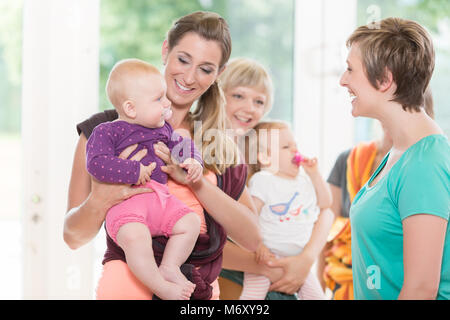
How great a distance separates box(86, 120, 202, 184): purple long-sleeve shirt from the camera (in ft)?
3.80

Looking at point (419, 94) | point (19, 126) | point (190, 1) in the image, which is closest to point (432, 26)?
point (190, 1)

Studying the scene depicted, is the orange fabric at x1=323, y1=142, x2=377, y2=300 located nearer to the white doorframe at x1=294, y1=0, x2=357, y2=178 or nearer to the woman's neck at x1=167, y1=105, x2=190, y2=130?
the white doorframe at x1=294, y1=0, x2=357, y2=178

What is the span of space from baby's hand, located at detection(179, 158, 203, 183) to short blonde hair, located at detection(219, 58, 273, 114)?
1.83ft

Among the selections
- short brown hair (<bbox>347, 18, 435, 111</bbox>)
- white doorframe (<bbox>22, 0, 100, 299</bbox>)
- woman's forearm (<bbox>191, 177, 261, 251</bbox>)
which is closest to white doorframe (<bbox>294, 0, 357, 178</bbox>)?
white doorframe (<bbox>22, 0, 100, 299</bbox>)

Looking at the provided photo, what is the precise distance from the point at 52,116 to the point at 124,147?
0.88 meters

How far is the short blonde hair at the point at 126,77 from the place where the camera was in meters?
1.19

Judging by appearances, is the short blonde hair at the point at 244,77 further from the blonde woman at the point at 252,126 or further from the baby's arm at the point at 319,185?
the baby's arm at the point at 319,185

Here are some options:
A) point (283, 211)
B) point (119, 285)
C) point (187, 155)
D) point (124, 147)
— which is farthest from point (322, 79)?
point (119, 285)

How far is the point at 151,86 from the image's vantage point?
119 cm

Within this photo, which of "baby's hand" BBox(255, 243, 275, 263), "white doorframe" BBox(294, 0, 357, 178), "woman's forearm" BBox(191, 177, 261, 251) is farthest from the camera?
"white doorframe" BBox(294, 0, 357, 178)

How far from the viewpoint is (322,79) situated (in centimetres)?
238

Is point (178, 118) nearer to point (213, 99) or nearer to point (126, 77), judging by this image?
point (213, 99)

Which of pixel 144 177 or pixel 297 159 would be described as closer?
pixel 144 177
